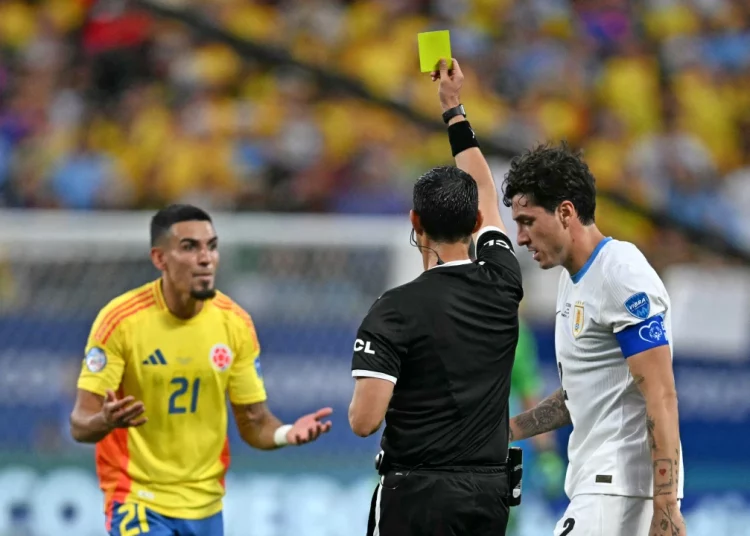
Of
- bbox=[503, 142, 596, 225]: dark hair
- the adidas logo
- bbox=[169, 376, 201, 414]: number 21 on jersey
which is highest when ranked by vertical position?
bbox=[503, 142, 596, 225]: dark hair

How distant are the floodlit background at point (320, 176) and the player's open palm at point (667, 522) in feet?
12.4

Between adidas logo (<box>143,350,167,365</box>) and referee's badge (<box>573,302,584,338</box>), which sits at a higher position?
adidas logo (<box>143,350,167,365</box>)

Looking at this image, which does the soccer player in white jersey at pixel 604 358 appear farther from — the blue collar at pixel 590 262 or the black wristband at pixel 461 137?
the black wristband at pixel 461 137

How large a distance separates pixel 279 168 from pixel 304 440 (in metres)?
6.42

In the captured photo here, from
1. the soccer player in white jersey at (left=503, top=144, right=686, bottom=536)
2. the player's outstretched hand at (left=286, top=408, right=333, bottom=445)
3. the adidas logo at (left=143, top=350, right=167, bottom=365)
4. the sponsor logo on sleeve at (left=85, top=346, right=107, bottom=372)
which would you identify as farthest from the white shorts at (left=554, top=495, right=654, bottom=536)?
the sponsor logo on sleeve at (left=85, top=346, right=107, bottom=372)

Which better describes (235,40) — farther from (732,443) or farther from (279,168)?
(732,443)

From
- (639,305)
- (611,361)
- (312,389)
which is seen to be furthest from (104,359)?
(312,389)

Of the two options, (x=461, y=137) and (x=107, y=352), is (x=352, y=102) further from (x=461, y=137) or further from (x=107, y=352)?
(x=461, y=137)

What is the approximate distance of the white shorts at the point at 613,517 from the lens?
12.2 feet

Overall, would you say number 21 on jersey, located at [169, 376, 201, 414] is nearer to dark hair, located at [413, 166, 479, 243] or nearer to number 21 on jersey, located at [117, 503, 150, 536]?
number 21 on jersey, located at [117, 503, 150, 536]

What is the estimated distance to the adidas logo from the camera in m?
4.98

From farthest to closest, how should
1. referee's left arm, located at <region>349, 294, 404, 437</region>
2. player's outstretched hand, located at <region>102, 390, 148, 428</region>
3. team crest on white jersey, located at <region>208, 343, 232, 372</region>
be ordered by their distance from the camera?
team crest on white jersey, located at <region>208, 343, 232, 372</region> < player's outstretched hand, located at <region>102, 390, 148, 428</region> < referee's left arm, located at <region>349, 294, 404, 437</region>

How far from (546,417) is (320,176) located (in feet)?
22.2

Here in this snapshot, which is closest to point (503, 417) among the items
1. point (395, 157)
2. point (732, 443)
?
point (732, 443)
